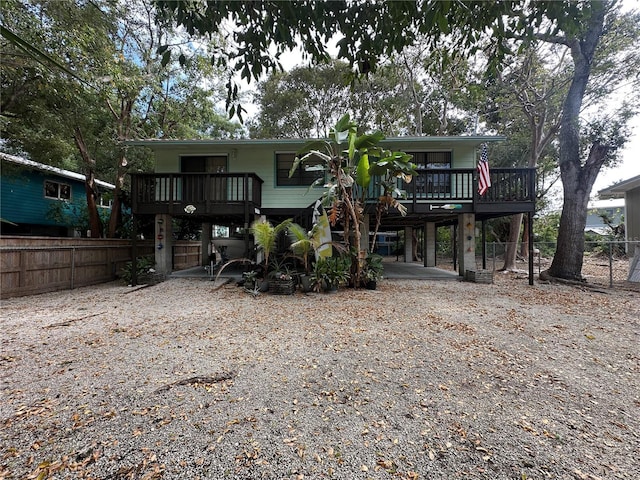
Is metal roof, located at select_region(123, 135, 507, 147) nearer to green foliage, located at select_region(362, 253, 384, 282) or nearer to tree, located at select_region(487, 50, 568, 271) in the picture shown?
tree, located at select_region(487, 50, 568, 271)

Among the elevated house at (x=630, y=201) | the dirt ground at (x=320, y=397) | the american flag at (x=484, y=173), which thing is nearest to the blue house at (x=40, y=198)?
the dirt ground at (x=320, y=397)

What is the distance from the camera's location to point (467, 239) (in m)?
9.58

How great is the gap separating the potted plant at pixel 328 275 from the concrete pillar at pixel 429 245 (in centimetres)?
732

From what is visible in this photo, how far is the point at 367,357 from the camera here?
3.43 metres

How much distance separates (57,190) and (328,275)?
15.6 metres

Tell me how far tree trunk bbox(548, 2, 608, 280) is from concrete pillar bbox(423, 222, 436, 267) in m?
4.83

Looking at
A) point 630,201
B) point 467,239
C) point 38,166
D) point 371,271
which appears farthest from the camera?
point 630,201

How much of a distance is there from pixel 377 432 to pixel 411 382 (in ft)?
2.78

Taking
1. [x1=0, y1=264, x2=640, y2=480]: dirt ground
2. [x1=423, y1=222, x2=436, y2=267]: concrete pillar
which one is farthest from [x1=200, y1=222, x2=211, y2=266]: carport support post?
[x1=423, y1=222, x2=436, y2=267]: concrete pillar

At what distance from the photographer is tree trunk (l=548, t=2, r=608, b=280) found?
8.83 meters

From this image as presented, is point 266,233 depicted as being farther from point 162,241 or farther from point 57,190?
point 57,190

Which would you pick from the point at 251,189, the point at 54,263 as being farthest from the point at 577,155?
the point at 54,263

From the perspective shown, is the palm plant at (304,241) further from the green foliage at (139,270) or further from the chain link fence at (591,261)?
the chain link fence at (591,261)

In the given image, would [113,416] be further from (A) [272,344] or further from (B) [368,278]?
(B) [368,278]
